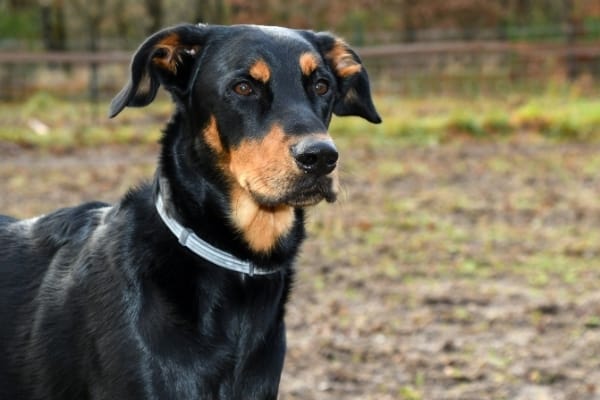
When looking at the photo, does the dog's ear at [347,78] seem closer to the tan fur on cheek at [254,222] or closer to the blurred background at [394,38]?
the tan fur on cheek at [254,222]

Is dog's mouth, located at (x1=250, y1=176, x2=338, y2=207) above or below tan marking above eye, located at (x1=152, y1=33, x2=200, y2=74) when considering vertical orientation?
below

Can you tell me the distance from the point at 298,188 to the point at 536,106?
1464 cm

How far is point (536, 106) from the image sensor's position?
58.2 feet

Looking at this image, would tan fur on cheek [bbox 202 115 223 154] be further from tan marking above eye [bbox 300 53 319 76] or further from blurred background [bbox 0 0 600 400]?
blurred background [bbox 0 0 600 400]

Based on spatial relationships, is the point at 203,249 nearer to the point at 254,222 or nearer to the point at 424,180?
the point at 254,222

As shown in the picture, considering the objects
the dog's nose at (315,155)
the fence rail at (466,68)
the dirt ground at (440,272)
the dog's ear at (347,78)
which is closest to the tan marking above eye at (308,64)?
the dog's ear at (347,78)

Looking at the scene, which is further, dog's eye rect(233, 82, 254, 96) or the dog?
dog's eye rect(233, 82, 254, 96)

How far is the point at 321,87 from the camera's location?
13.6ft

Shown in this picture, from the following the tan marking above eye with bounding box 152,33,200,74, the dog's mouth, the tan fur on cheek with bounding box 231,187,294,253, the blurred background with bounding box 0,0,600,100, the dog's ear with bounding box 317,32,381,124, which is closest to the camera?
the dog's mouth

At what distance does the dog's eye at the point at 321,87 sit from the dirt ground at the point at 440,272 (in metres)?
1.23

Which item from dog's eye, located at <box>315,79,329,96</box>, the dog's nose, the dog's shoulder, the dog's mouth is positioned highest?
dog's eye, located at <box>315,79,329,96</box>

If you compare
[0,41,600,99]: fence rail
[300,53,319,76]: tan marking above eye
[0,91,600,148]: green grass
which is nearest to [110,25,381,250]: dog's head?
[300,53,319,76]: tan marking above eye

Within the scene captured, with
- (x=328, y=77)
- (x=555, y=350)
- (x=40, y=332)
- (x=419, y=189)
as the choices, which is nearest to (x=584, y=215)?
(x=419, y=189)

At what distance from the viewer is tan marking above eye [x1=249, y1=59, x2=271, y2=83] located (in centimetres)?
391
